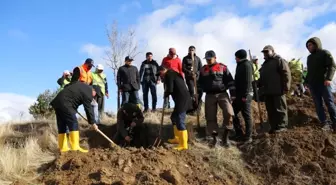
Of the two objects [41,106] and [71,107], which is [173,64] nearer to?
[71,107]

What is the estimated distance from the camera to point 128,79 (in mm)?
10445

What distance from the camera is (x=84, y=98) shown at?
7.75m

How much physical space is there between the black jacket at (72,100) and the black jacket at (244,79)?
302 centimetres

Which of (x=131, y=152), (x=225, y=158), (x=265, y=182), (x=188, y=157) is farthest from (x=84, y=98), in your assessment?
(x=265, y=182)

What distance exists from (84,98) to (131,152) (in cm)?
148

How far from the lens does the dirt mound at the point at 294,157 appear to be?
6.64 metres

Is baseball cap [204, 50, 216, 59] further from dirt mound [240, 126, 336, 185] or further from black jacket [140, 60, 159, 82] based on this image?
black jacket [140, 60, 159, 82]

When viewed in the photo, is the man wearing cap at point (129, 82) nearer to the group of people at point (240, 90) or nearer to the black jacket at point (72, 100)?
the group of people at point (240, 90)

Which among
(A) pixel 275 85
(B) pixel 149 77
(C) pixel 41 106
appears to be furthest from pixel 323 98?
(C) pixel 41 106

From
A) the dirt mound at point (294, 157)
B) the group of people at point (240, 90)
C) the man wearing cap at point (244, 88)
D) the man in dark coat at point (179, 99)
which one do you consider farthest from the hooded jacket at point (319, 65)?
the man in dark coat at point (179, 99)

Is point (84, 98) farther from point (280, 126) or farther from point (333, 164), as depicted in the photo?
point (333, 164)

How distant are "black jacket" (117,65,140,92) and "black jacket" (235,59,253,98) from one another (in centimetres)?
353

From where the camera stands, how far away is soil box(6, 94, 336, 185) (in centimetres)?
635

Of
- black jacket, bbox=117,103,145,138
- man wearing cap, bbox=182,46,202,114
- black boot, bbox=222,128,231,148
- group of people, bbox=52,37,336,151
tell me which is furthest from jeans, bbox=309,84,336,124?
black jacket, bbox=117,103,145,138
